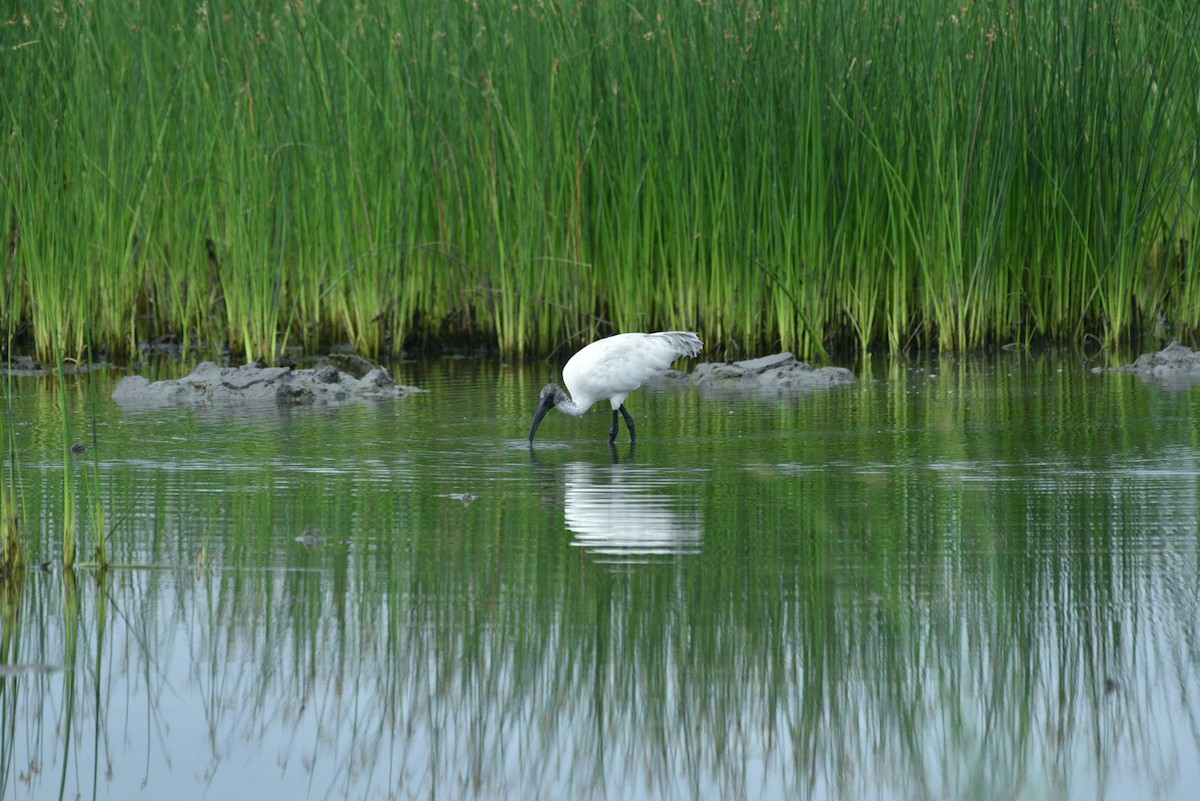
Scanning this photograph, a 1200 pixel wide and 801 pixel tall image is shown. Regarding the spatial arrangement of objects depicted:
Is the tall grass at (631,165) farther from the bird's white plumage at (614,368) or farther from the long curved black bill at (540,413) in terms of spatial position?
the long curved black bill at (540,413)

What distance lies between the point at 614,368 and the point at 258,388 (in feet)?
6.60

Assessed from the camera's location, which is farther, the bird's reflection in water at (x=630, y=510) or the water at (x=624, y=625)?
the bird's reflection in water at (x=630, y=510)

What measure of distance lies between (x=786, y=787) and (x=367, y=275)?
7.31 metres

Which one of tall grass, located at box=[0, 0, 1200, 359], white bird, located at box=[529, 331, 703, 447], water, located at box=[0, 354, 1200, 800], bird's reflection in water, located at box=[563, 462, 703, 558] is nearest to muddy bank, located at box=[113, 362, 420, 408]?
tall grass, located at box=[0, 0, 1200, 359]

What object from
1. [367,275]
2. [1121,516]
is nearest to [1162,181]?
[367,275]

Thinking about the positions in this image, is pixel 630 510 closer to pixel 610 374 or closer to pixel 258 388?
pixel 610 374

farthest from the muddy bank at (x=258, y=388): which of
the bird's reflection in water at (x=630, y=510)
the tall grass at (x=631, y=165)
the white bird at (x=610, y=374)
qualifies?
the bird's reflection in water at (x=630, y=510)

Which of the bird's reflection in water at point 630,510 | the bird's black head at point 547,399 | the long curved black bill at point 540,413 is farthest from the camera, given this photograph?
the bird's black head at point 547,399

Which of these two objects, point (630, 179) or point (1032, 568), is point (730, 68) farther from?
point (1032, 568)

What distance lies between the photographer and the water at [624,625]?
287 cm

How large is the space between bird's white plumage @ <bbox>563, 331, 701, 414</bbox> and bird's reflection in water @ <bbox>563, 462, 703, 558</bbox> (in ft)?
2.98

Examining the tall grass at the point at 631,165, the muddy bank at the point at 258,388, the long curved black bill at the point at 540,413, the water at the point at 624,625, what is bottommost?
the water at the point at 624,625

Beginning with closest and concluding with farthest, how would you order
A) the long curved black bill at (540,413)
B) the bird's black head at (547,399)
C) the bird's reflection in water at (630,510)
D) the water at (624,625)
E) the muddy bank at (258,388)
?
the water at (624,625)
the bird's reflection in water at (630,510)
the long curved black bill at (540,413)
the bird's black head at (547,399)
the muddy bank at (258,388)

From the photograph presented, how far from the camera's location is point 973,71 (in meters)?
8.94
